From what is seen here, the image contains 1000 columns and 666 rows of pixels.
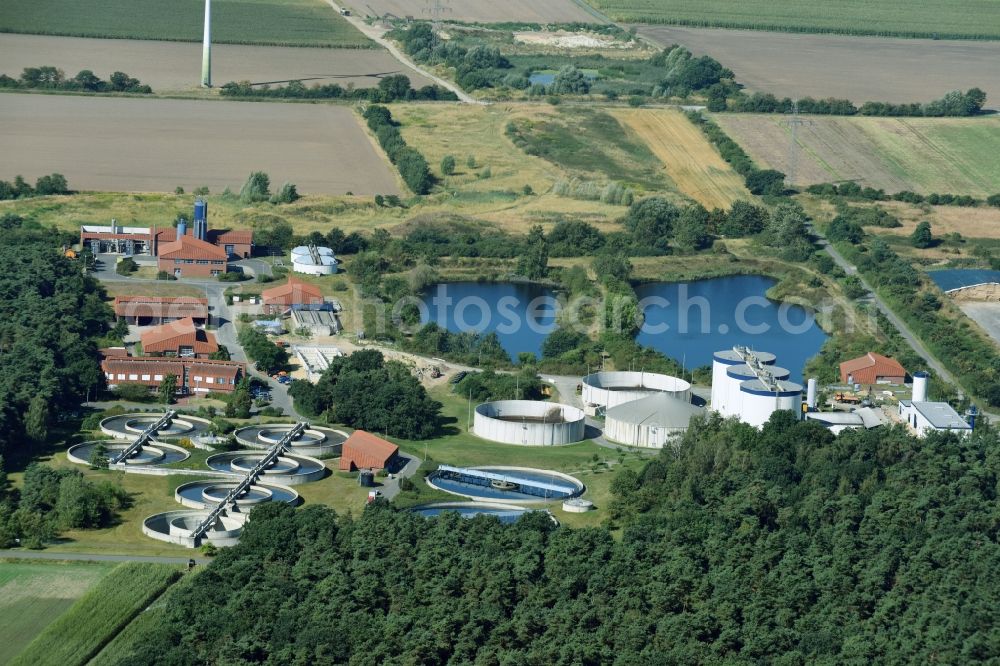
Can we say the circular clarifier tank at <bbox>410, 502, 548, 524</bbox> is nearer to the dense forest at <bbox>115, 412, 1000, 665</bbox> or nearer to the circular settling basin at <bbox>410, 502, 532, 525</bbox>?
the circular settling basin at <bbox>410, 502, 532, 525</bbox>

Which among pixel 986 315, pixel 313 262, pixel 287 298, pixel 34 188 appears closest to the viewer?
pixel 287 298

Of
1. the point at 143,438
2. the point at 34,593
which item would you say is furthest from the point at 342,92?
the point at 34,593

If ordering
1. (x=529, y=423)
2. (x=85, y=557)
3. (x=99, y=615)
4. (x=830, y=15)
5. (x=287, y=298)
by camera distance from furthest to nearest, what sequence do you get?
(x=830, y=15) → (x=287, y=298) → (x=529, y=423) → (x=85, y=557) → (x=99, y=615)

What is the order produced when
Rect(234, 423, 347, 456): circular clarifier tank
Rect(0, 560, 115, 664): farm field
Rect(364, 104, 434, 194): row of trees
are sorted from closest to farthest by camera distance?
Rect(0, 560, 115, 664): farm field, Rect(234, 423, 347, 456): circular clarifier tank, Rect(364, 104, 434, 194): row of trees

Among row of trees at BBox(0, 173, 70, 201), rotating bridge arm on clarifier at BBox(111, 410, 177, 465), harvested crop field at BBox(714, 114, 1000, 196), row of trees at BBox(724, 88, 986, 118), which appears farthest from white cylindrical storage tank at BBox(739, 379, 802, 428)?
row of trees at BBox(724, 88, 986, 118)

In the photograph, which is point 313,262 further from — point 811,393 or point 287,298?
point 811,393

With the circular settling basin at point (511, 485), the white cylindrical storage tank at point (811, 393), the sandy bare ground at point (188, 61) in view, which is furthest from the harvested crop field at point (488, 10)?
the circular settling basin at point (511, 485)
